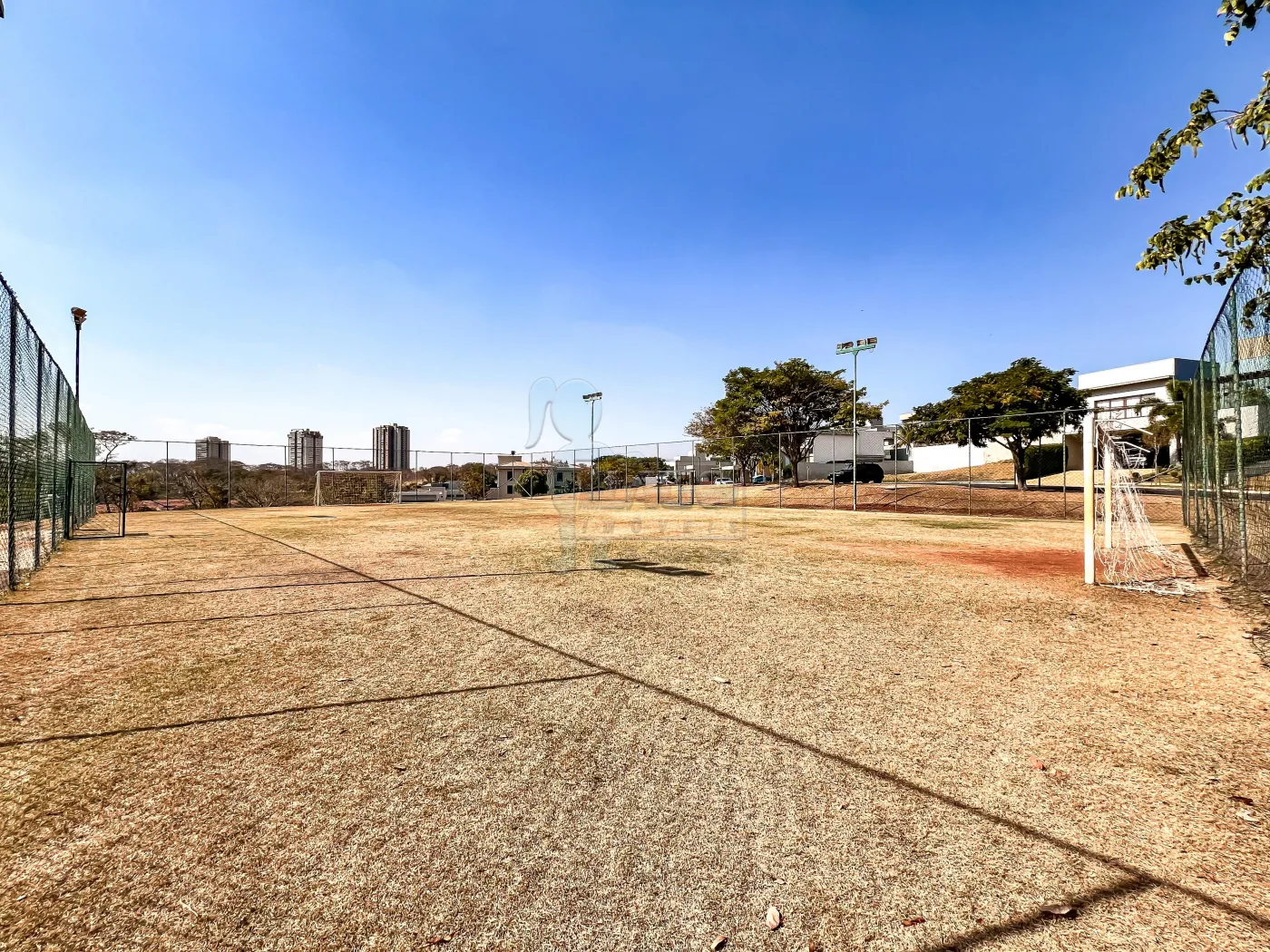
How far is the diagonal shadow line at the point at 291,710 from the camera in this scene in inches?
116

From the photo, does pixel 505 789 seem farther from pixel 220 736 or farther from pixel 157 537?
pixel 157 537

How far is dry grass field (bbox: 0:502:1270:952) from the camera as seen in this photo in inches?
70.7

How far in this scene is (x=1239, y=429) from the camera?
696cm

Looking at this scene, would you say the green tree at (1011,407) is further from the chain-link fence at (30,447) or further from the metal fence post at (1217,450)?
the chain-link fence at (30,447)

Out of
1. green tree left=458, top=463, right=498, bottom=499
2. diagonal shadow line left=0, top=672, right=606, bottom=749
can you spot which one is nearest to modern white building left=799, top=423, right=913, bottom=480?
green tree left=458, top=463, right=498, bottom=499

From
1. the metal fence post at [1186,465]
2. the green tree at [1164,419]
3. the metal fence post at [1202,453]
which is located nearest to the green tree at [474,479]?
the metal fence post at [1186,465]

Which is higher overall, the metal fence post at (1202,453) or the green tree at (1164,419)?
the green tree at (1164,419)

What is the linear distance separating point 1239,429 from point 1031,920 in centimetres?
833

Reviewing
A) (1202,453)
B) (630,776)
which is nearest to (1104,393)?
(1202,453)

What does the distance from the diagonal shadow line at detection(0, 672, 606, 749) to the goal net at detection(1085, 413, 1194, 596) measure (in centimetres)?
651

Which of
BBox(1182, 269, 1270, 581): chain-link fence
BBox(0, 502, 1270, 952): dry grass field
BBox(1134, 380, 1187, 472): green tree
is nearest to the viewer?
BBox(0, 502, 1270, 952): dry grass field

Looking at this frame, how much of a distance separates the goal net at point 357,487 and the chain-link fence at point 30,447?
17.8m

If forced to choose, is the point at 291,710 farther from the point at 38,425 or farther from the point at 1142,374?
the point at 1142,374

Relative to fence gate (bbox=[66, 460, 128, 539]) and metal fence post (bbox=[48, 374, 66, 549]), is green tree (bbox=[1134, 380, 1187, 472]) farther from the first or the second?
fence gate (bbox=[66, 460, 128, 539])
